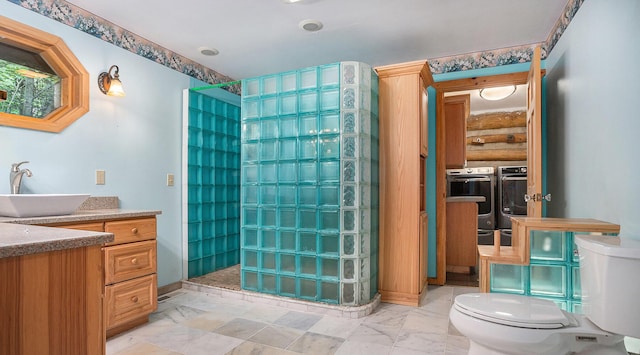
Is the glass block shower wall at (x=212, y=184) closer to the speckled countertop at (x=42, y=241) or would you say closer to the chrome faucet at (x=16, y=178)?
the chrome faucet at (x=16, y=178)

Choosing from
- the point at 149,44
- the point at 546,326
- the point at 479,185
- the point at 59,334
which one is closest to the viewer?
the point at 59,334

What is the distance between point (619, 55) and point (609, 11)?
0.92ft

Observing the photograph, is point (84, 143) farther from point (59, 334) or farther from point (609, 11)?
point (609, 11)

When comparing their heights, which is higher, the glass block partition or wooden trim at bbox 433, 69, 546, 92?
wooden trim at bbox 433, 69, 546, 92

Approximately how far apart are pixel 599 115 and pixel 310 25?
2067mm

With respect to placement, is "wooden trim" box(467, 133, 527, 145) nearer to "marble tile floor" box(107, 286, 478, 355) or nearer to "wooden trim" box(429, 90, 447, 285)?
"wooden trim" box(429, 90, 447, 285)

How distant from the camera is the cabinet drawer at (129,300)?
83.4 inches

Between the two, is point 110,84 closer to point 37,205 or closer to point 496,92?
point 37,205

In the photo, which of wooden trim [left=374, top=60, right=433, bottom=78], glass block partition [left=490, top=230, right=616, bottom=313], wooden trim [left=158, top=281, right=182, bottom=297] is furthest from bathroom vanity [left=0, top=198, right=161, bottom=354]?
glass block partition [left=490, top=230, right=616, bottom=313]

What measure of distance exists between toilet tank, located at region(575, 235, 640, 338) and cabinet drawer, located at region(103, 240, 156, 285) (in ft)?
8.60

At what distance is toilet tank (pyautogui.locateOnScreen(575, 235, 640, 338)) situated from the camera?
127 cm

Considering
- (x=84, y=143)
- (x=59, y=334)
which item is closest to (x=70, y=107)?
(x=84, y=143)

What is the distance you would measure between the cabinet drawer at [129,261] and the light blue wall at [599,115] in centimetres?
288

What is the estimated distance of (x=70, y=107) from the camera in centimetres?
238
